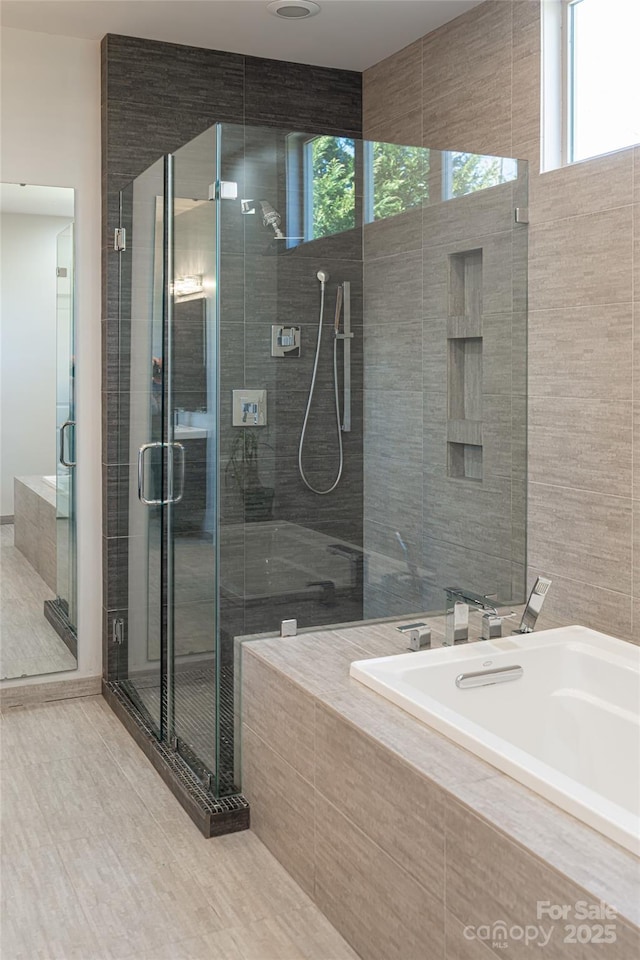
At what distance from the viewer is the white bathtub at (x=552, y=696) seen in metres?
2.39

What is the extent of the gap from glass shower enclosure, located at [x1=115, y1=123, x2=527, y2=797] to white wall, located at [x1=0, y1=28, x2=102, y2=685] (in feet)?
1.84

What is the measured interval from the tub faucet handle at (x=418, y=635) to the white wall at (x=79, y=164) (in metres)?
1.73

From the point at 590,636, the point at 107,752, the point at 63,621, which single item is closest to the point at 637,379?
the point at 590,636

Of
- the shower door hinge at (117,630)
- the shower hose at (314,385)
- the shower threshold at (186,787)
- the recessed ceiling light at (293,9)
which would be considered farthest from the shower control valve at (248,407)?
the recessed ceiling light at (293,9)

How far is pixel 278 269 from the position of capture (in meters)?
2.82

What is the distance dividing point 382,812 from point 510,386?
1679mm

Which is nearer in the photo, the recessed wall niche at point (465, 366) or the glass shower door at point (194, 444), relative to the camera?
the glass shower door at point (194, 444)

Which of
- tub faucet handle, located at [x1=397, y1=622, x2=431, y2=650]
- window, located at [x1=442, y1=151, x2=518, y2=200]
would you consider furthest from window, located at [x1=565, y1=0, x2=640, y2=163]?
tub faucet handle, located at [x1=397, y1=622, x2=431, y2=650]

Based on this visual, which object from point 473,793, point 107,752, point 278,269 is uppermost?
point 278,269

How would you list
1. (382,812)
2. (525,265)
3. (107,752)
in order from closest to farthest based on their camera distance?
(382,812) → (525,265) → (107,752)

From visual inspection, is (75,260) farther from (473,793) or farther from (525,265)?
(473,793)

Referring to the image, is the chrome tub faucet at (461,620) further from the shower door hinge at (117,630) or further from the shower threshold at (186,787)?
the shower door hinge at (117,630)

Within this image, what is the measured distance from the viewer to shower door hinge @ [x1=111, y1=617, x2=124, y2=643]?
12.8 feet

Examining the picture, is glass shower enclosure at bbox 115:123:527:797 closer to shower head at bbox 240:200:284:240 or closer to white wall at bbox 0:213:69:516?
shower head at bbox 240:200:284:240
